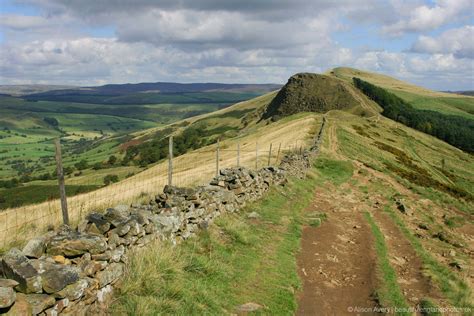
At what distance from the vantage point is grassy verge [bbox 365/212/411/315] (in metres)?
11.6

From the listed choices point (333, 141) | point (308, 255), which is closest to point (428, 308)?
point (308, 255)

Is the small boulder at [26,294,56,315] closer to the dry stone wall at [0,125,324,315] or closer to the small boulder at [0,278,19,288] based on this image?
the dry stone wall at [0,125,324,315]

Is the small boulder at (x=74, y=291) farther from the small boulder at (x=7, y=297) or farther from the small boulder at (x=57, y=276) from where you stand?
the small boulder at (x=7, y=297)

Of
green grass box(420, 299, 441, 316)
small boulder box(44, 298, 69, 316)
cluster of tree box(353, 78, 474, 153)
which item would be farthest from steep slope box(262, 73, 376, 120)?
small boulder box(44, 298, 69, 316)

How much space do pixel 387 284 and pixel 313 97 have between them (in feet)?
374

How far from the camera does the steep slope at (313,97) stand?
4624 inches

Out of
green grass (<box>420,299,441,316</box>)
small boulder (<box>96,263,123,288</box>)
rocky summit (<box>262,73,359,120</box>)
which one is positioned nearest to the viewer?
small boulder (<box>96,263,123,288</box>)

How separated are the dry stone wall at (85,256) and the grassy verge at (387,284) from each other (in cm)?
630

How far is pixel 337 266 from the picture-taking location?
47.5 ft

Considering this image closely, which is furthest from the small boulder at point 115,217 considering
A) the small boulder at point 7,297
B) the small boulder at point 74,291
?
the small boulder at point 7,297

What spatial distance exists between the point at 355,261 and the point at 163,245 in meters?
7.96

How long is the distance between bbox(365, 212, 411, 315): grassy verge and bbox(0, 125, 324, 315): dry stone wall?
6.30m

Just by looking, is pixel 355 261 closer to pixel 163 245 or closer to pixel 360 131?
pixel 163 245

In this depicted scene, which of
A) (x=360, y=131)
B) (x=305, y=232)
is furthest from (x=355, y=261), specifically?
(x=360, y=131)
